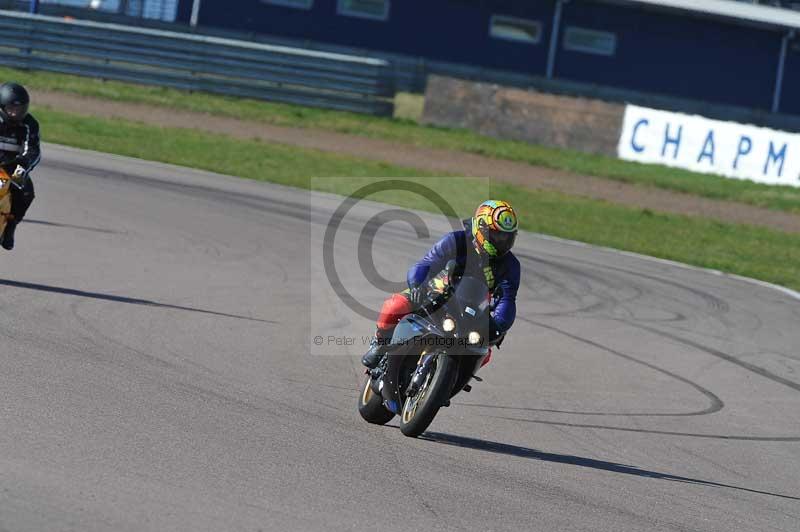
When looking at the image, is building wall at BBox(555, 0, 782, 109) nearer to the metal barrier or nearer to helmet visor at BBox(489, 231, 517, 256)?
the metal barrier

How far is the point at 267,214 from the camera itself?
18.4m

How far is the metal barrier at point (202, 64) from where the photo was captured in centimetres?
2994

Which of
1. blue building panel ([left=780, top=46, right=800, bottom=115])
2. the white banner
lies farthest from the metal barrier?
blue building panel ([left=780, top=46, right=800, bottom=115])

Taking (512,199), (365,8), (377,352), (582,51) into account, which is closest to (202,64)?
(512,199)

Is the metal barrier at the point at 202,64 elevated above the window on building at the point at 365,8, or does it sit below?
below

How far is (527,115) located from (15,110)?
63.5 ft

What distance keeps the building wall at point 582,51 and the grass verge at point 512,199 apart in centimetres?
1582

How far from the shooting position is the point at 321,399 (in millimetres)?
8594

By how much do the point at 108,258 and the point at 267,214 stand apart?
516 centimetres

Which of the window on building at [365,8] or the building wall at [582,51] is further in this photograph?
the window on building at [365,8]

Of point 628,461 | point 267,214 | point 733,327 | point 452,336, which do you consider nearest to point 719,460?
point 628,461

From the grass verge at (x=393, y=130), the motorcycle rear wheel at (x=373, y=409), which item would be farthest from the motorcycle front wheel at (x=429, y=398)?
the grass verge at (x=393, y=130)

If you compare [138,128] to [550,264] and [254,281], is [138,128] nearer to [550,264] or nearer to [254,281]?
[550,264]

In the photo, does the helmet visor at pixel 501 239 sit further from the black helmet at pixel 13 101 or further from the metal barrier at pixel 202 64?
the metal barrier at pixel 202 64
